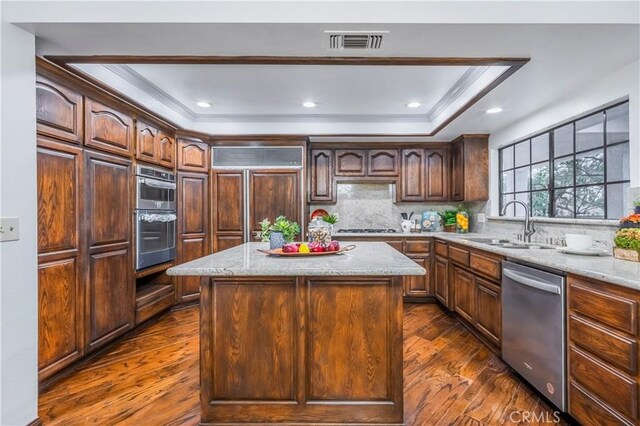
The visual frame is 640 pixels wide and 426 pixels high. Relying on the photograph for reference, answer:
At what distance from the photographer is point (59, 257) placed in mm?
2182

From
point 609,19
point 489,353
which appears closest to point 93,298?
point 489,353

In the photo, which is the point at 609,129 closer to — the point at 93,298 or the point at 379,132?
the point at 379,132

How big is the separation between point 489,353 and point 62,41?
147 inches

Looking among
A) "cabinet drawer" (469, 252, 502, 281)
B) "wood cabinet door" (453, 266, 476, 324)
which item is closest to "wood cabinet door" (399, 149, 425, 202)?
"wood cabinet door" (453, 266, 476, 324)

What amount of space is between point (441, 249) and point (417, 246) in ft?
1.07

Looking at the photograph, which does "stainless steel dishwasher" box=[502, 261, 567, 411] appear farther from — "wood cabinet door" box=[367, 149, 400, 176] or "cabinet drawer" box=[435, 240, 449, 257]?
"wood cabinet door" box=[367, 149, 400, 176]

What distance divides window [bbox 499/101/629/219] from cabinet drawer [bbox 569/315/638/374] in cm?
115

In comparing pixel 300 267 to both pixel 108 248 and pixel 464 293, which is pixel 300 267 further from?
pixel 464 293

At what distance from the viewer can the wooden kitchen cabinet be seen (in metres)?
1.38

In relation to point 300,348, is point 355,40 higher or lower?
higher

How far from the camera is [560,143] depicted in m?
2.87

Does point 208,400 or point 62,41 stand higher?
point 62,41

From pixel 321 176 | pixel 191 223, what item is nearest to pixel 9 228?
pixel 191 223

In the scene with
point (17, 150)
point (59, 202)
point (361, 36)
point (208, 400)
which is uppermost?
point (361, 36)
